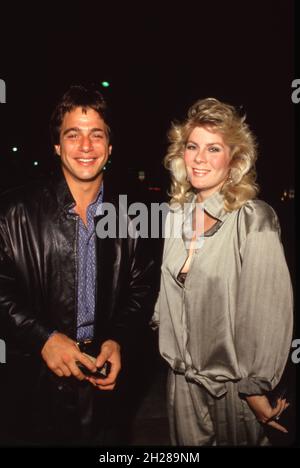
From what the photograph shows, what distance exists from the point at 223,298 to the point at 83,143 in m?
1.14

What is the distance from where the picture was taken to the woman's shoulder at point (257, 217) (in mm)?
1973

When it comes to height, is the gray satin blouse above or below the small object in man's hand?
above

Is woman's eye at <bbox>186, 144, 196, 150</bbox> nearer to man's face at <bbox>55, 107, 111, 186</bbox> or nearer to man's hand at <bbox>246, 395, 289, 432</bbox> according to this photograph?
man's face at <bbox>55, 107, 111, 186</bbox>

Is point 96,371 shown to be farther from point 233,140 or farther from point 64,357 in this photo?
point 233,140

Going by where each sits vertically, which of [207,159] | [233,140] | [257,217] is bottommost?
[257,217]

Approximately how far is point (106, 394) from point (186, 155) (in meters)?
1.51

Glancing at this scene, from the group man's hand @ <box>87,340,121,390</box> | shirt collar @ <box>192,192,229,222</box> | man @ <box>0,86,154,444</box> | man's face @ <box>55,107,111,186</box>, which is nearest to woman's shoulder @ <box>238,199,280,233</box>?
shirt collar @ <box>192,192,229,222</box>

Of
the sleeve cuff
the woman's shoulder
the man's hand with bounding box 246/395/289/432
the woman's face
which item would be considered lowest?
the man's hand with bounding box 246/395/289/432

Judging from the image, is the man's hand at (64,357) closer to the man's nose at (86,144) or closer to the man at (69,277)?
the man at (69,277)

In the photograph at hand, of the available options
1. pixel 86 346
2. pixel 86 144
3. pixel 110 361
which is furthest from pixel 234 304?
pixel 86 144

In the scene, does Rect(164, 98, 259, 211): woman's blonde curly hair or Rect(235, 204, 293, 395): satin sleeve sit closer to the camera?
Rect(235, 204, 293, 395): satin sleeve

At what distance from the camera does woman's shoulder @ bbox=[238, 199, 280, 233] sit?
1973 mm

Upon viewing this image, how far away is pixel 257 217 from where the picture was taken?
2.00m

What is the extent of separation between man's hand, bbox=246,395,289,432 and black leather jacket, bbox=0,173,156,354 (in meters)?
0.77
